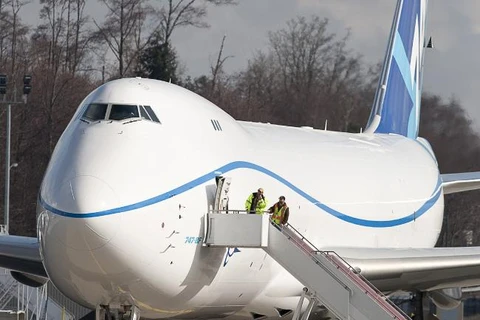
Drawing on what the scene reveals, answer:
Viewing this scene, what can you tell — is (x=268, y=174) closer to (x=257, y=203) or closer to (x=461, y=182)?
(x=257, y=203)

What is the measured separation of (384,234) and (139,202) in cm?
Result: 1163

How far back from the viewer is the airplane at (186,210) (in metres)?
17.5

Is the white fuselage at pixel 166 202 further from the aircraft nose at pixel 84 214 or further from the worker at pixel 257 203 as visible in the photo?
the worker at pixel 257 203

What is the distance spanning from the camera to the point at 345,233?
25562 mm

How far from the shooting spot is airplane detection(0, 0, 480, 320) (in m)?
17.5

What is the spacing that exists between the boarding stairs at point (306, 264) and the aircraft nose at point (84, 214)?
231 cm

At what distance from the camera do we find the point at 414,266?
24.0m

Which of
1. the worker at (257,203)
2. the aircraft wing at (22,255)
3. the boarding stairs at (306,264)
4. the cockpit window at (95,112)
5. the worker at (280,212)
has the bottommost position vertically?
the aircraft wing at (22,255)

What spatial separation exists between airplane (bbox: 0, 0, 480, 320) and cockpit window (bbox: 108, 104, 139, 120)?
2 centimetres

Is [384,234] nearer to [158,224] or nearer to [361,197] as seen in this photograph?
[361,197]

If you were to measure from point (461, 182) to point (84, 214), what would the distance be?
58.7 ft

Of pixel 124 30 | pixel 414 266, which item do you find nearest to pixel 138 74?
pixel 124 30

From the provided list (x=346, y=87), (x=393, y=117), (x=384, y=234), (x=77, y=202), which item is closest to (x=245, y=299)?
(x=77, y=202)

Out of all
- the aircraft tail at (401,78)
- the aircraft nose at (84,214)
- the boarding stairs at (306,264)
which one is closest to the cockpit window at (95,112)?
the aircraft nose at (84,214)
